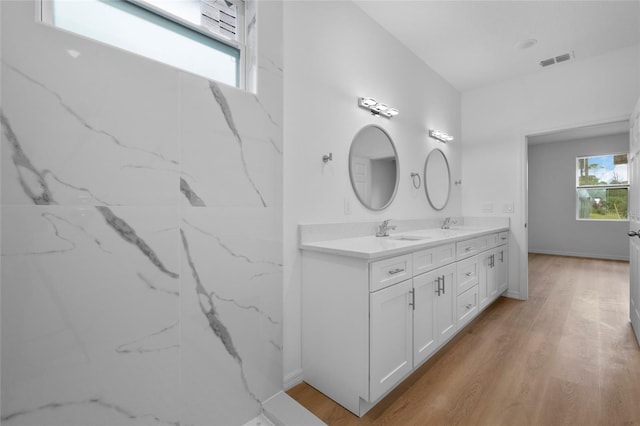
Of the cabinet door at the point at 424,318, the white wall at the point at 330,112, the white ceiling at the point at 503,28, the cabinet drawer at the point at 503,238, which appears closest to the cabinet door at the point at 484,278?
the cabinet drawer at the point at 503,238

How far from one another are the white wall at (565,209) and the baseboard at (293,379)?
23.0 ft

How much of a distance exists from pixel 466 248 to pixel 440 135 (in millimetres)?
1503

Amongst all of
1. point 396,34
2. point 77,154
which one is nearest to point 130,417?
point 77,154

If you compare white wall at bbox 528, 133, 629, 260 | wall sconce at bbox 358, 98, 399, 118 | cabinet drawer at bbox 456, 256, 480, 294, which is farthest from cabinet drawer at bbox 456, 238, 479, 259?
white wall at bbox 528, 133, 629, 260

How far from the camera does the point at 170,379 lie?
1.31 meters

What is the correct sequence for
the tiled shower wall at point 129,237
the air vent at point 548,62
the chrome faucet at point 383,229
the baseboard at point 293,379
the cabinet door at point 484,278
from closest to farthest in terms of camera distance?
1. the tiled shower wall at point 129,237
2. the baseboard at point 293,379
3. the chrome faucet at point 383,229
4. the cabinet door at point 484,278
5. the air vent at point 548,62

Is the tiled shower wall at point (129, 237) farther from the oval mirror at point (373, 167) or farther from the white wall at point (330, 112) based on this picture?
the oval mirror at point (373, 167)

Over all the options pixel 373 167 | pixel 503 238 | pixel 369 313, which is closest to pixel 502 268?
pixel 503 238

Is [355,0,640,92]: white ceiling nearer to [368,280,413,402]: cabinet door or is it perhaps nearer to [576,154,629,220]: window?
[368,280,413,402]: cabinet door

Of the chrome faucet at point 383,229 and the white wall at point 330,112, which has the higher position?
the white wall at point 330,112

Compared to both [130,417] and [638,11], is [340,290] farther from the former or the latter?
[638,11]

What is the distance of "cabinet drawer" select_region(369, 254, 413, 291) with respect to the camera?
5.02ft

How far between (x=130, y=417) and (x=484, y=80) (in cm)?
445

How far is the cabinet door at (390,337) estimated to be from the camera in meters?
Result: 1.52
